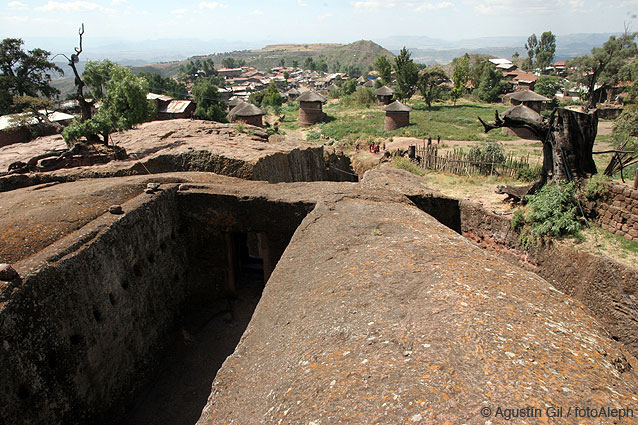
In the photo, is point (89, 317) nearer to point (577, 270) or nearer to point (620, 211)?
point (577, 270)

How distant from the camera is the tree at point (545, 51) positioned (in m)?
114

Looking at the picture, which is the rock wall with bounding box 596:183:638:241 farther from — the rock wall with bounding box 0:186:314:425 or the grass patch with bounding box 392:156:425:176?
the grass patch with bounding box 392:156:425:176

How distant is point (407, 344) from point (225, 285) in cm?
743

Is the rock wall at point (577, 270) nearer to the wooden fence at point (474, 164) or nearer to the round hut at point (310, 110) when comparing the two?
the wooden fence at point (474, 164)

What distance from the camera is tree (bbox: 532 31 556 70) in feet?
373

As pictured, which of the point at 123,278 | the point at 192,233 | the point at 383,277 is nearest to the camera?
the point at 383,277

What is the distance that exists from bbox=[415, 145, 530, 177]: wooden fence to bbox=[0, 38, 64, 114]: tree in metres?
38.4

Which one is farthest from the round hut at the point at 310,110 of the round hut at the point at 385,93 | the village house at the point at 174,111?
the village house at the point at 174,111

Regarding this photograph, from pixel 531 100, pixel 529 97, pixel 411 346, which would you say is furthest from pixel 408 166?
pixel 529 97

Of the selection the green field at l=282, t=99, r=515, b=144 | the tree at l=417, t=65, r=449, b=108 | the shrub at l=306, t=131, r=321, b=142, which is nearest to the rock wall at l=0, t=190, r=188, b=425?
the green field at l=282, t=99, r=515, b=144

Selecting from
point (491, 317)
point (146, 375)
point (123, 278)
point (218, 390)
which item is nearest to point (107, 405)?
point (146, 375)

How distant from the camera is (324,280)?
5.71m

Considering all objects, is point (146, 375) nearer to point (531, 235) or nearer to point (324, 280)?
point (324, 280)

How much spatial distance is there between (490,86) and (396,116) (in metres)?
33.3
